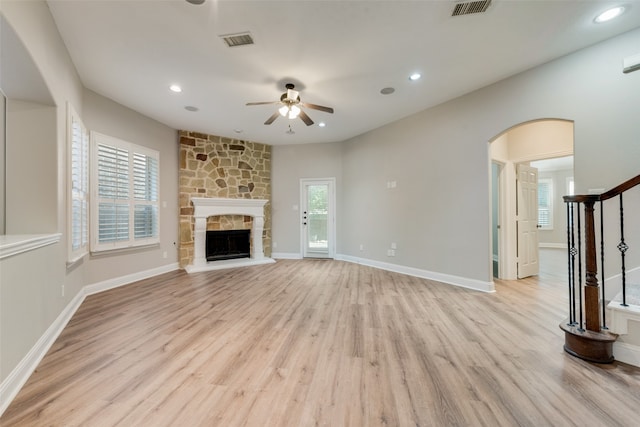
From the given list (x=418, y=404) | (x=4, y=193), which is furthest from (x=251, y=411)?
(x=4, y=193)

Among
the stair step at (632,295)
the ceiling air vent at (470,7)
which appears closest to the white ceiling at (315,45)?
the ceiling air vent at (470,7)

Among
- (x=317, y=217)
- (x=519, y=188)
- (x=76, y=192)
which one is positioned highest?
(x=519, y=188)

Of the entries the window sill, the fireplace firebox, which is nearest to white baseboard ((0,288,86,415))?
the window sill

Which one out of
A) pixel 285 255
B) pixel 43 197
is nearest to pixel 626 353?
pixel 43 197

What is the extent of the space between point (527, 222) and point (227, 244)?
6052 millimetres

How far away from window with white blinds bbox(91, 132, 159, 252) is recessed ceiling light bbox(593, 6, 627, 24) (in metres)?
6.05

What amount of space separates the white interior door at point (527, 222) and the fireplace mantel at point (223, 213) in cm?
495

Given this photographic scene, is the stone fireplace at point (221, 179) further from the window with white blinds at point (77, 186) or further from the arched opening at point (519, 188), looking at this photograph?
the arched opening at point (519, 188)

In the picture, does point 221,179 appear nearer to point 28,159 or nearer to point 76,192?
point 76,192

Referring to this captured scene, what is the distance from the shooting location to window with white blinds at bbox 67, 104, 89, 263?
2857 millimetres

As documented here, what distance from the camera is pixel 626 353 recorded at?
1.95 m

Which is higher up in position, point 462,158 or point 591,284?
point 462,158

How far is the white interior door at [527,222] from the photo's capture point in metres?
4.48

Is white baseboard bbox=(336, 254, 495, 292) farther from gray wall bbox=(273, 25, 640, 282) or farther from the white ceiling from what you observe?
the white ceiling
